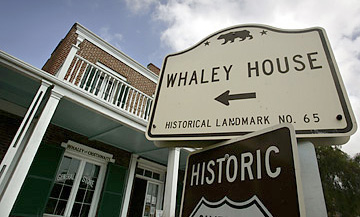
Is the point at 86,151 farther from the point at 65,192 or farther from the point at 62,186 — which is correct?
the point at 65,192

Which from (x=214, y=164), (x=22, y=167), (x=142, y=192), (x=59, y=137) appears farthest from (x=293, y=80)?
(x=142, y=192)

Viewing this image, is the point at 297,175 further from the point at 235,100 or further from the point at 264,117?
the point at 235,100

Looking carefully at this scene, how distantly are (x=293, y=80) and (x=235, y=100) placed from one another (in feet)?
0.85

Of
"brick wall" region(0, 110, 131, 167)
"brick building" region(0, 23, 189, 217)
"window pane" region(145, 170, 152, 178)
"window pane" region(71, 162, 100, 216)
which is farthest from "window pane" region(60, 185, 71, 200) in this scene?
"window pane" region(145, 170, 152, 178)

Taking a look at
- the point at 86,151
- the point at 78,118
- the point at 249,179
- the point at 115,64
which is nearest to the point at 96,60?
the point at 115,64

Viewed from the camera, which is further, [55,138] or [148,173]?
[148,173]

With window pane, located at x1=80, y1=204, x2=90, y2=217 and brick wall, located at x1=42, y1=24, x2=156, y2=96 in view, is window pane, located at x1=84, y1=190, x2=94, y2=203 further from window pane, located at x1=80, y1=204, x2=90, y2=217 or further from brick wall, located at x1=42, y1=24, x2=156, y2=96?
brick wall, located at x1=42, y1=24, x2=156, y2=96

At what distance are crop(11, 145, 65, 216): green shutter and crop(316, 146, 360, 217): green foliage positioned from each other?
532 inches

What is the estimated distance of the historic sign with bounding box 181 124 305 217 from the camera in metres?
0.57

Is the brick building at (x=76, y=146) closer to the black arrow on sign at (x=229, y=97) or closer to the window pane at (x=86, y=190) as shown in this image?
the window pane at (x=86, y=190)

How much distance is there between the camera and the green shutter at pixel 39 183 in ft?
14.8

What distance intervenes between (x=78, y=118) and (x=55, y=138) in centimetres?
99

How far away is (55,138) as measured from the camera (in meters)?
5.61

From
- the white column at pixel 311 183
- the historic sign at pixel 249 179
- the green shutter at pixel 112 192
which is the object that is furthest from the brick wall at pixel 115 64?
the white column at pixel 311 183
